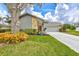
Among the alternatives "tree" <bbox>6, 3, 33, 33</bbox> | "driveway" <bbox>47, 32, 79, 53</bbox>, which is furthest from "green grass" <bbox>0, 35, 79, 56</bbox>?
"tree" <bbox>6, 3, 33, 33</bbox>

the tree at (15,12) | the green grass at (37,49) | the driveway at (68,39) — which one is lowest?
the green grass at (37,49)

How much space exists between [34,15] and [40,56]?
475 mm

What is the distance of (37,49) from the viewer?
9.07 feet

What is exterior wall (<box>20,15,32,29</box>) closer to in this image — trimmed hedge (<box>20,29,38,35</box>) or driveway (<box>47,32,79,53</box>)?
trimmed hedge (<box>20,29,38,35</box>)

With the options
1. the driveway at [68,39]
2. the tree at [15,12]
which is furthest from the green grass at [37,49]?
the tree at [15,12]

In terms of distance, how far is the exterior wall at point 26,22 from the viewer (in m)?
2.81

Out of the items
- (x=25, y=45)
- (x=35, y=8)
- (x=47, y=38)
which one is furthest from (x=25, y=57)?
(x=35, y=8)

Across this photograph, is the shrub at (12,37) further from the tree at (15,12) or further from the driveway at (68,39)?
the driveway at (68,39)

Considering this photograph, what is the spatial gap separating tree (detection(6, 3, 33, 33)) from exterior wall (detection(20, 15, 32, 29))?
5cm

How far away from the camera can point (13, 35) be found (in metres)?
2.81

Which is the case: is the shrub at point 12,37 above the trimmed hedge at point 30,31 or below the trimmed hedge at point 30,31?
below

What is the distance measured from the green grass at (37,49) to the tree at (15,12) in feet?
0.65

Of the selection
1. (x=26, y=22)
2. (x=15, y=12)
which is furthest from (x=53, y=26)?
(x=15, y=12)

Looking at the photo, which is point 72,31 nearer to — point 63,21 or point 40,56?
point 63,21
